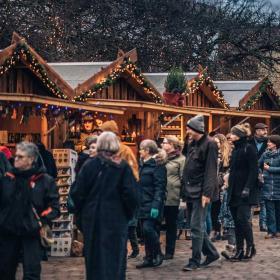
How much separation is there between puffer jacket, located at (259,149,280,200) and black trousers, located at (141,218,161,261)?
4474mm

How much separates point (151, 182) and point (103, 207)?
342 centimetres

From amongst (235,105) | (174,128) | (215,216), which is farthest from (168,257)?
(235,105)

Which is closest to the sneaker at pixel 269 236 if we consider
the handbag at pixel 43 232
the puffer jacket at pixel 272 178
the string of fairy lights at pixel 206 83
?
the puffer jacket at pixel 272 178

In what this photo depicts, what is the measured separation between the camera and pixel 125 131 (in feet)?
71.6

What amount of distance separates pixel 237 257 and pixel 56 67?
32.9 feet

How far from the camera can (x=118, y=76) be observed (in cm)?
2030

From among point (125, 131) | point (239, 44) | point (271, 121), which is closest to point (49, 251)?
point (125, 131)

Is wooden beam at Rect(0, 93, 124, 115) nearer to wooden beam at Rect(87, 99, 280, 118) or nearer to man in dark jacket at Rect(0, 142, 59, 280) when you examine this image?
wooden beam at Rect(87, 99, 280, 118)

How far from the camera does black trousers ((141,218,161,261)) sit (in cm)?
1217

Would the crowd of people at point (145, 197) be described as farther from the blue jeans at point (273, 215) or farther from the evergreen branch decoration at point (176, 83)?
the evergreen branch decoration at point (176, 83)

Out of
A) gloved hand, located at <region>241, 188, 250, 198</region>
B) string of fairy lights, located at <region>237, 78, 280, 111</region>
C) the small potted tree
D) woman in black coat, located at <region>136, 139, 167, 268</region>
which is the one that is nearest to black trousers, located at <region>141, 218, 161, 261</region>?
woman in black coat, located at <region>136, 139, 167, 268</region>

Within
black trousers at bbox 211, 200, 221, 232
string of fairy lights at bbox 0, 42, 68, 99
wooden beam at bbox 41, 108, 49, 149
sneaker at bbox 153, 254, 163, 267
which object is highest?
string of fairy lights at bbox 0, 42, 68, 99

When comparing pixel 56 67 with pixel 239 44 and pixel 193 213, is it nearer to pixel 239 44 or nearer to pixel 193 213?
pixel 193 213

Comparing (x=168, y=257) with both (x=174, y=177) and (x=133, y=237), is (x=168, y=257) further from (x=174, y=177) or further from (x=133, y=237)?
(x=174, y=177)
